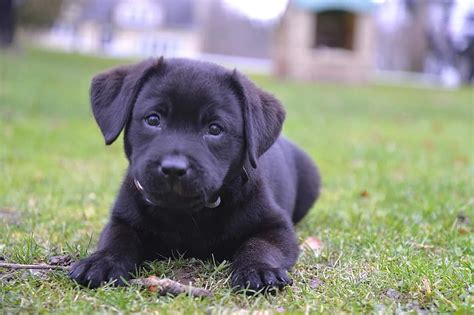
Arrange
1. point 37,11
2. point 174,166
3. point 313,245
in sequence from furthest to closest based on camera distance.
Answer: point 37,11 < point 313,245 < point 174,166

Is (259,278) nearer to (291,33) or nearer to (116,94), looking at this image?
(116,94)

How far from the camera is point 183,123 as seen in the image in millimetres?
3045

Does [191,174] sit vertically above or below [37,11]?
below

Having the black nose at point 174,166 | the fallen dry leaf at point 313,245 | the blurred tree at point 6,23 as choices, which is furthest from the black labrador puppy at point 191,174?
the blurred tree at point 6,23

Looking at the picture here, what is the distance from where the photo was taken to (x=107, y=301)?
8.71 ft

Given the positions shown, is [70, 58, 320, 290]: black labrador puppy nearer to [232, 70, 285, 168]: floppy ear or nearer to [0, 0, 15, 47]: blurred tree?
[232, 70, 285, 168]: floppy ear

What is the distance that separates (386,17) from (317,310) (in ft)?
156

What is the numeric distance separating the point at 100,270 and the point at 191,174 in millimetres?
601

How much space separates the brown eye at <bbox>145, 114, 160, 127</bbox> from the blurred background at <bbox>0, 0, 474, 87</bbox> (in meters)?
1.01

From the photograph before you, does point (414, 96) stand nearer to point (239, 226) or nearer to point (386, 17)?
point (239, 226)

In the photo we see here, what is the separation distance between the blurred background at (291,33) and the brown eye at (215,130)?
3.37 ft

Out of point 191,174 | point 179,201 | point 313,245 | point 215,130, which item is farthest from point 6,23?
point 191,174

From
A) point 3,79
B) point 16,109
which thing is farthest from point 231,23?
point 16,109

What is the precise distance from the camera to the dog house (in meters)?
19.8
